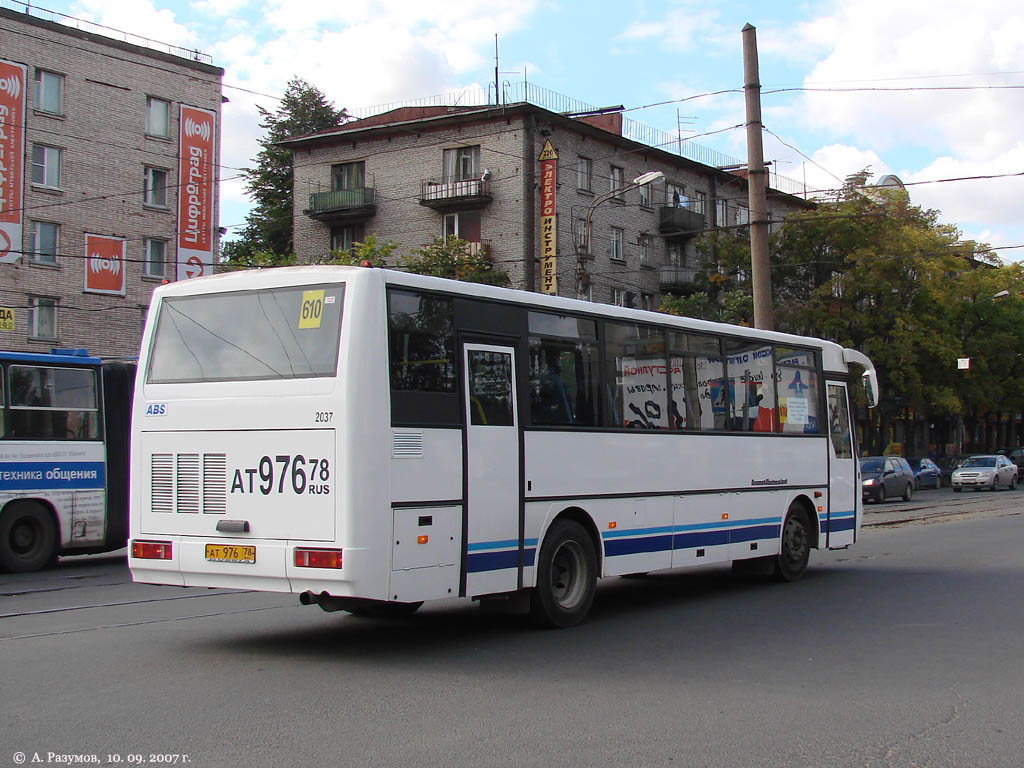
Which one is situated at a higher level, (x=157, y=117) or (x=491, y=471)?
(x=157, y=117)

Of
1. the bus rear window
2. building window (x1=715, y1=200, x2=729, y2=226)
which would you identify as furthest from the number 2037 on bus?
building window (x1=715, y1=200, x2=729, y2=226)

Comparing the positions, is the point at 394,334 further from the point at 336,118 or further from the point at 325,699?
the point at 336,118

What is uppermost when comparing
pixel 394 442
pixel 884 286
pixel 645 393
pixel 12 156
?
pixel 12 156

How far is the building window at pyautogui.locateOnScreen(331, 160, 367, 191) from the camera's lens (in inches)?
1901

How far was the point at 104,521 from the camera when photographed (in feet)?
52.5

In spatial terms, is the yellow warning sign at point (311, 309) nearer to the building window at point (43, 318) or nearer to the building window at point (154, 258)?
the building window at point (43, 318)

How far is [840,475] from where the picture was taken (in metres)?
15.1

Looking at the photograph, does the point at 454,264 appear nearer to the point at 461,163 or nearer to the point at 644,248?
the point at 461,163

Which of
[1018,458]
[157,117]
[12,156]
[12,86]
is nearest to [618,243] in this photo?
[157,117]

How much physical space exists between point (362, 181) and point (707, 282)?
1549 cm

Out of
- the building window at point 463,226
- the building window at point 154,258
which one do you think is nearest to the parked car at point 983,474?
the building window at point 463,226

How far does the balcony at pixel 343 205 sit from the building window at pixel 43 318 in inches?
498

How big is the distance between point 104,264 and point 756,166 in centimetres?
2744

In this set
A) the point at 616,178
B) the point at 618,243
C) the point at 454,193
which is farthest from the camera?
the point at 618,243
